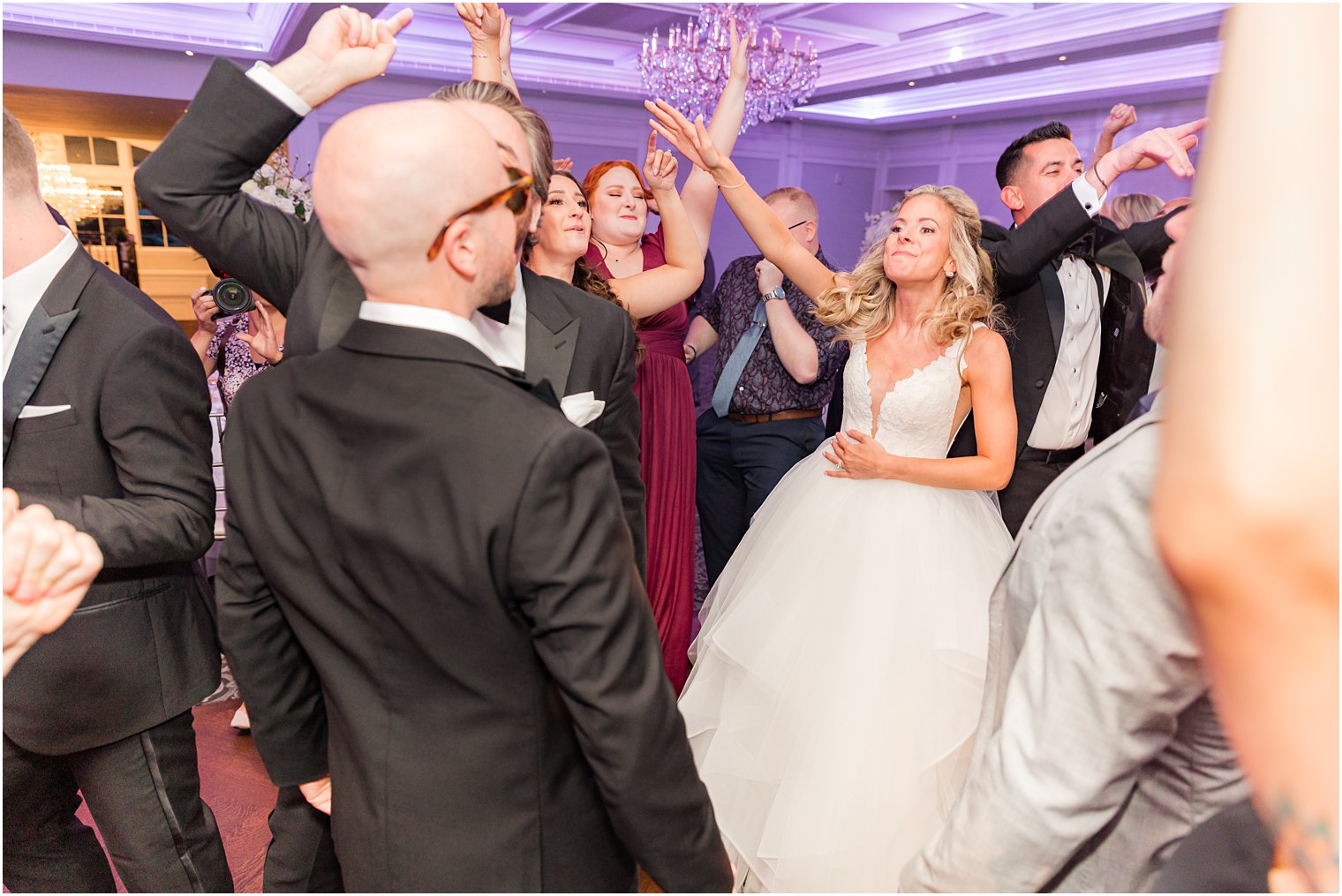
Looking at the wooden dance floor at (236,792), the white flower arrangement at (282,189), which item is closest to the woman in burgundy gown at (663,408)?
the wooden dance floor at (236,792)

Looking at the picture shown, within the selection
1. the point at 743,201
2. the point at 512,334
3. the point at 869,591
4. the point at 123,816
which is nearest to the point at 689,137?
the point at 743,201

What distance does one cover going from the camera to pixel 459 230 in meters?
0.94

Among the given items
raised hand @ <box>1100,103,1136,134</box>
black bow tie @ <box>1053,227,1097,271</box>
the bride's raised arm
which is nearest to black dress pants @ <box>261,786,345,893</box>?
the bride's raised arm

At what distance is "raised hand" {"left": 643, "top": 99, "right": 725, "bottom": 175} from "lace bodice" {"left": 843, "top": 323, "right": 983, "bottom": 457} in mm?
734

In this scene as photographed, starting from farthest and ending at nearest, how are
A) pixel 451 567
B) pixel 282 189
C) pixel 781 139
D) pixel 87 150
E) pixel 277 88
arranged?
pixel 87 150 < pixel 781 139 < pixel 282 189 < pixel 277 88 < pixel 451 567

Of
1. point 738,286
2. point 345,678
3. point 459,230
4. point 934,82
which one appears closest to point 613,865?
point 345,678

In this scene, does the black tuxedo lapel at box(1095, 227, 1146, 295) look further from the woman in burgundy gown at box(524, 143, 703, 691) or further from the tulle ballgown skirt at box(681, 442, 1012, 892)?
the woman in burgundy gown at box(524, 143, 703, 691)

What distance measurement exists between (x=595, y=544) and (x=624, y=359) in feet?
2.32

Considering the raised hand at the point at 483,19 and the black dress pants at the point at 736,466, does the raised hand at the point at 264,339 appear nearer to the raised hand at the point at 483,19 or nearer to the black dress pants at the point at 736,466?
the raised hand at the point at 483,19

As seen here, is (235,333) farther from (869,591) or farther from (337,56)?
(869,591)

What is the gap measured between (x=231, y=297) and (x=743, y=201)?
4.88 ft

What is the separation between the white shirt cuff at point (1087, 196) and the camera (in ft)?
7.29

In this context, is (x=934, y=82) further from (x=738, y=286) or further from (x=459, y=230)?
(x=459, y=230)

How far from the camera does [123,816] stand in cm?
149
